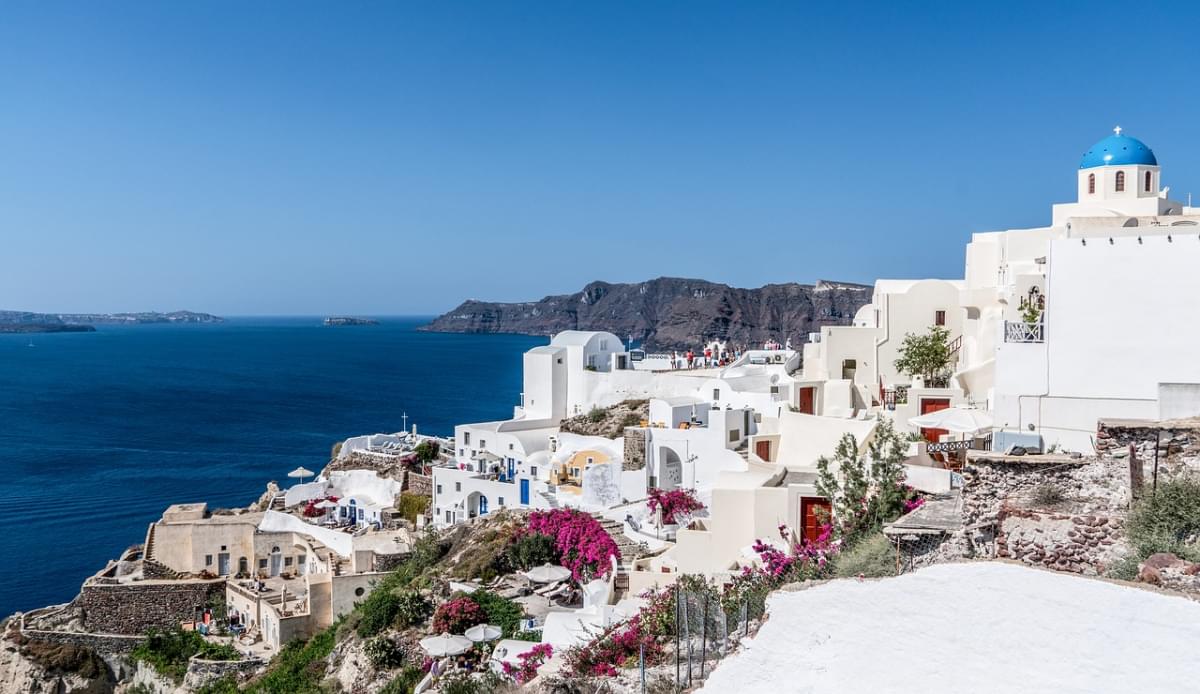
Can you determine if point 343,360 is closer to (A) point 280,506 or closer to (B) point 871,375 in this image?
(A) point 280,506

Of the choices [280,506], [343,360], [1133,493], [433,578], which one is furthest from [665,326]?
[1133,493]

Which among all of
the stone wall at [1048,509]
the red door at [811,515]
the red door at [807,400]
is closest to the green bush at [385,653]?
the red door at [811,515]

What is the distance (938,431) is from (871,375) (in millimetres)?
6958

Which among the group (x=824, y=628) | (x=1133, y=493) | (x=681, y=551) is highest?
(x=1133, y=493)

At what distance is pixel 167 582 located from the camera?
→ 26641mm

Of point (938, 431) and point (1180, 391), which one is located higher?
point (1180, 391)

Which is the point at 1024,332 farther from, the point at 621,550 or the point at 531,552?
the point at 531,552

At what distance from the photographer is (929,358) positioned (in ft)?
70.6

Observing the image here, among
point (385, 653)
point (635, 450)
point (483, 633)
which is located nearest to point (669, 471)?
point (635, 450)

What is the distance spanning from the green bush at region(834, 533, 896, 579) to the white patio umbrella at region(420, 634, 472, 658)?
8.11 m

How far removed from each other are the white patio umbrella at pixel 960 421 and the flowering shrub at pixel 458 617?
29.7 ft

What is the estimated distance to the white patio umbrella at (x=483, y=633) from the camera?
16.2 metres

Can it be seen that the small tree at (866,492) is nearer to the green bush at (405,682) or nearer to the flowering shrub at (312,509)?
the green bush at (405,682)

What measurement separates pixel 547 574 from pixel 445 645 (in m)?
4.26
